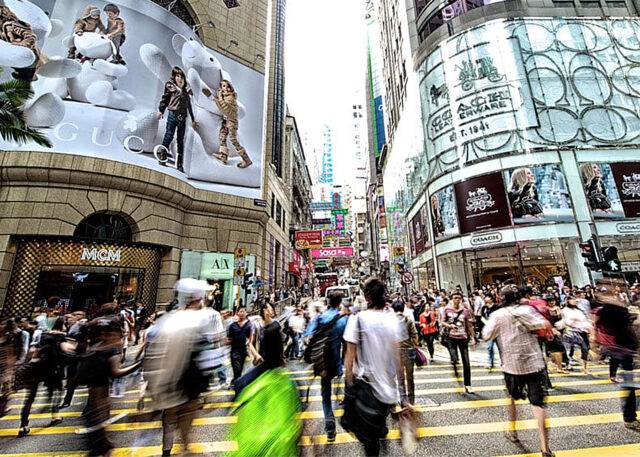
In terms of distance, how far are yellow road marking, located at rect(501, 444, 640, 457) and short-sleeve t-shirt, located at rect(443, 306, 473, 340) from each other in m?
2.55

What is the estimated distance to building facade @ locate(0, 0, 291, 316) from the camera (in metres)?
14.1

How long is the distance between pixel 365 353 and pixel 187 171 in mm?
18754

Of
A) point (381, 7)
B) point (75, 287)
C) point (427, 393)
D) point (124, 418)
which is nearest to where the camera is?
point (124, 418)

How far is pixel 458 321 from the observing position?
20.6 ft

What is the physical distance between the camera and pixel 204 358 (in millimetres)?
3287

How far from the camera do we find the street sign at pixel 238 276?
13648 mm

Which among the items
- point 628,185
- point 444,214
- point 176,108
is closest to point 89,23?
point 176,108

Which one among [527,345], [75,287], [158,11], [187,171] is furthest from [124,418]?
[158,11]

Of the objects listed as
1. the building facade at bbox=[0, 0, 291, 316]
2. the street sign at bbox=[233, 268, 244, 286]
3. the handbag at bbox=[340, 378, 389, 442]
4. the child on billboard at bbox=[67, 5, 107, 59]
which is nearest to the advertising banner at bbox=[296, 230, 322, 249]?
the building facade at bbox=[0, 0, 291, 316]

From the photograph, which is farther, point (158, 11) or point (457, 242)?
point (457, 242)

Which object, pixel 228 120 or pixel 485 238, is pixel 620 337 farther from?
pixel 228 120

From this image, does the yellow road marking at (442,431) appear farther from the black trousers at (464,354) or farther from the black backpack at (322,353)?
the black trousers at (464,354)

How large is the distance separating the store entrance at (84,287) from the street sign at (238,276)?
19.5ft

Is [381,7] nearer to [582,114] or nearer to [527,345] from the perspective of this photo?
[582,114]
